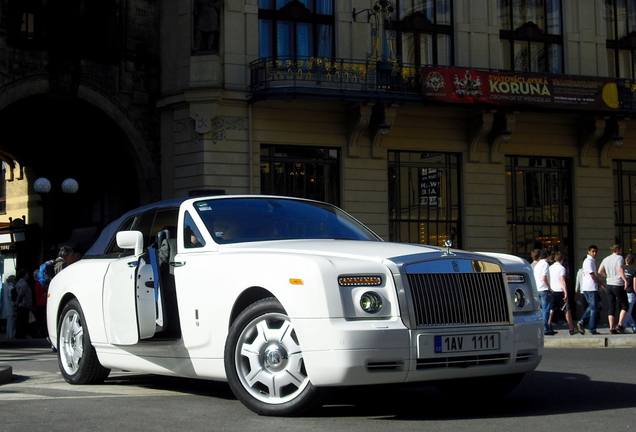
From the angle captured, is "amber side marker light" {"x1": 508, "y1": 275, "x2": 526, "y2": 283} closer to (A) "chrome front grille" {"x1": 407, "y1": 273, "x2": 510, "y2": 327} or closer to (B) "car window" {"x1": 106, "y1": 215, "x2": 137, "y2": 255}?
(A) "chrome front grille" {"x1": 407, "y1": 273, "x2": 510, "y2": 327}

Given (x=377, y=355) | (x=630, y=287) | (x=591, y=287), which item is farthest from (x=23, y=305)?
(x=377, y=355)

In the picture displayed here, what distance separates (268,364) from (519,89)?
840 inches

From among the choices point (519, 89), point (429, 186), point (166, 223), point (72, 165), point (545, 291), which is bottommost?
point (545, 291)

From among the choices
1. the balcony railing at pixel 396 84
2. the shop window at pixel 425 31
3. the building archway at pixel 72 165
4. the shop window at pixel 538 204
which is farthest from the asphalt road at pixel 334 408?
the shop window at pixel 538 204

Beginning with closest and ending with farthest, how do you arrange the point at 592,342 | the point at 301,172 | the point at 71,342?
1. the point at 71,342
2. the point at 592,342
3. the point at 301,172

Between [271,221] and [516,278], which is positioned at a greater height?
[271,221]

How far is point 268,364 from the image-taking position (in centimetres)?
631

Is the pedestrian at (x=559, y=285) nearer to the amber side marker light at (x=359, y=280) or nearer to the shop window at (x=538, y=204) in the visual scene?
the shop window at (x=538, y=204)

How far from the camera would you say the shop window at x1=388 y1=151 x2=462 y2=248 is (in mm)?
26906

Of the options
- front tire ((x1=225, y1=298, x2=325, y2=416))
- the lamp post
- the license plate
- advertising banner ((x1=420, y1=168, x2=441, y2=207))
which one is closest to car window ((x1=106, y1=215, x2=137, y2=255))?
front tire ((x1=225, y1=298, x2=325, y2=416))

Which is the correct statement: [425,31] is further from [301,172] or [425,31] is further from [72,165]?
[72,165]

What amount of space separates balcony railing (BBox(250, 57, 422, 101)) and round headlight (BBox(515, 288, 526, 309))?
18.0 meters

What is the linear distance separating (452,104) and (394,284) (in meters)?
20.4

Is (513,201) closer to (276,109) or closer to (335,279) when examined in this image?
(276,109)
